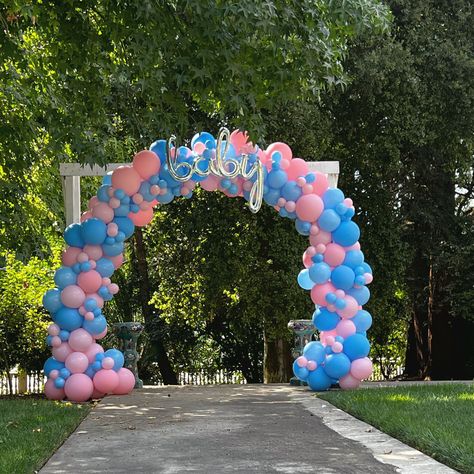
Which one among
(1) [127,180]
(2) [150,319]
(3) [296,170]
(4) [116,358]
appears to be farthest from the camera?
(2) [150,319]

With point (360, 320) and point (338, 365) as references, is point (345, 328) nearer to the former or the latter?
point (360, 320)

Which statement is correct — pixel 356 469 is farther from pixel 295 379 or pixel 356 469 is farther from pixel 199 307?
pixel 199 307

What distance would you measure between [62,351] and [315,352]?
3.67 metres

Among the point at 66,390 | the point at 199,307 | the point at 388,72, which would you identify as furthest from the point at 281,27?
the point at 199,307

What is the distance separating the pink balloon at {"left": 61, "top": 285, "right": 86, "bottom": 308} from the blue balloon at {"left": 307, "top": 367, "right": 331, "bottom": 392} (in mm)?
3528

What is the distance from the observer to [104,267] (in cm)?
1159

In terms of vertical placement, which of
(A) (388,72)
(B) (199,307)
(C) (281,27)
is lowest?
(B) (199,307)

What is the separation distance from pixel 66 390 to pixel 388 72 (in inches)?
338

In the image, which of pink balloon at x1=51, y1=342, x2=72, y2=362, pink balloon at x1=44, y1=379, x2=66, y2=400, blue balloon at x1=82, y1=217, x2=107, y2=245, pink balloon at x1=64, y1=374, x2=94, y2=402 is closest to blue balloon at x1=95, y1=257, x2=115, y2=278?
blue balloon at x1=82, y1=217, x2=107, y2=245

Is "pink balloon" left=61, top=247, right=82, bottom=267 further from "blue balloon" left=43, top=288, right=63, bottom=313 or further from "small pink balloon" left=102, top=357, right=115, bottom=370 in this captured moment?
"small pink balloon" left=102, top=357, right=115, bottom=370

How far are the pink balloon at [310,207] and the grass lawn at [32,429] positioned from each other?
4.08m

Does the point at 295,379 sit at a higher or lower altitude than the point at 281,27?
lower

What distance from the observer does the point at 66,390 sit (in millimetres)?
11258

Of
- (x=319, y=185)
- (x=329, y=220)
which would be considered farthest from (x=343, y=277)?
(x=319, y=185)
